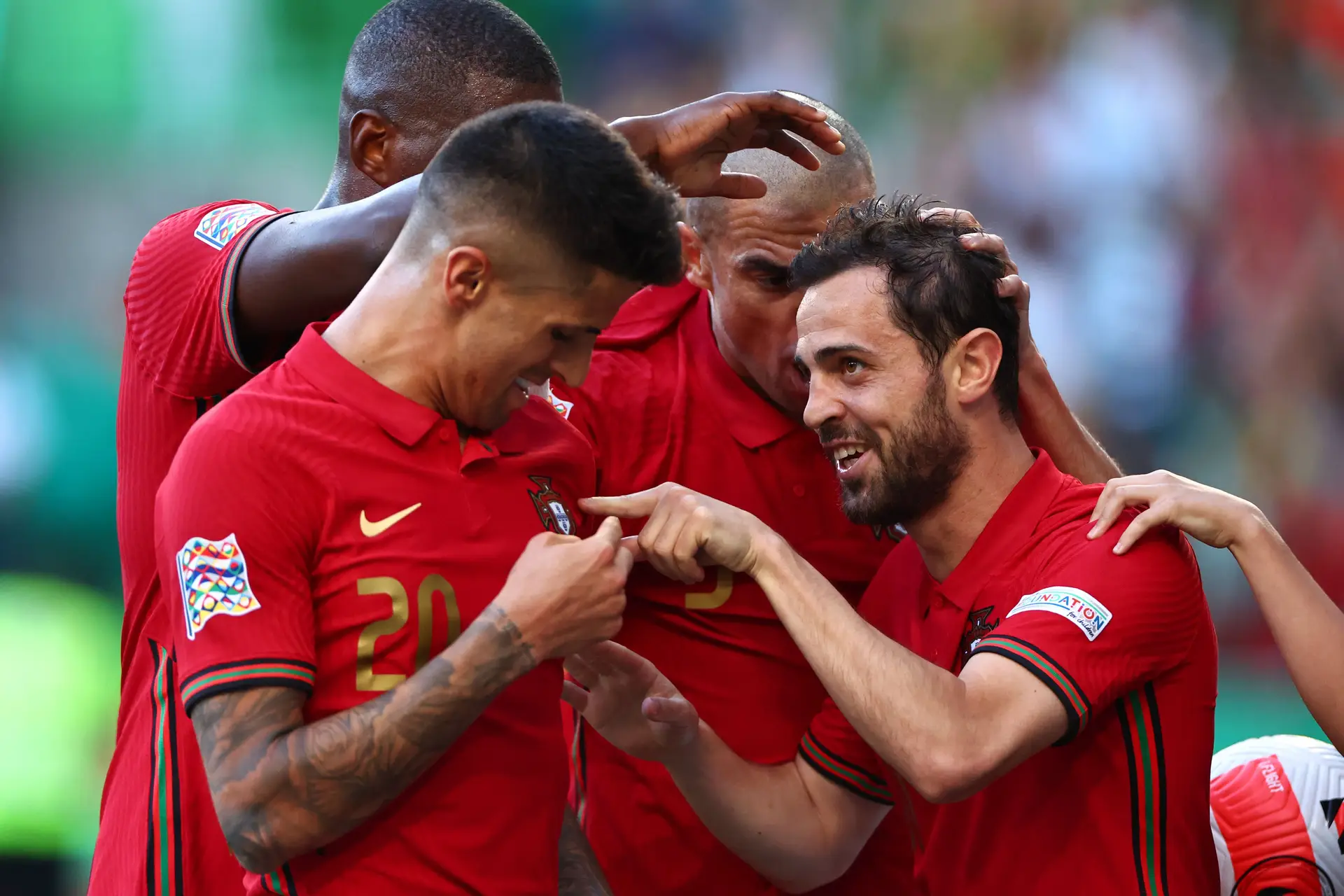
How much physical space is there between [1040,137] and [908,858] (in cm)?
403

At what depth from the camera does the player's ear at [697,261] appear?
2711mm

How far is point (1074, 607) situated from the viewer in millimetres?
2051

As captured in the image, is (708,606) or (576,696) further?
(708,606)

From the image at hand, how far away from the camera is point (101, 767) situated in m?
4.66

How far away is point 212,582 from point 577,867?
70 cm

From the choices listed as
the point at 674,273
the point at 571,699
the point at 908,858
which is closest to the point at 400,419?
the point at 674,273

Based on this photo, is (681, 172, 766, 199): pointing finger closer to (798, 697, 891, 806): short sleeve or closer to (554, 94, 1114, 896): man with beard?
(554, 94, 1114, 896): man with beard

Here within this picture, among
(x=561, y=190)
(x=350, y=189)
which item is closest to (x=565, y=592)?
(x=561, y=190)

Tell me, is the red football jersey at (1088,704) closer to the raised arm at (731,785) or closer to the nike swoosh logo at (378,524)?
the raised arm at (731,785)

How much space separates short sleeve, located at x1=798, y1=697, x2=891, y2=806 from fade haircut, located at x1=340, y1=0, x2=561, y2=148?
1.17 m

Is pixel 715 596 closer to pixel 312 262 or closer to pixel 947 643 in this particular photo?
pixel 947 643

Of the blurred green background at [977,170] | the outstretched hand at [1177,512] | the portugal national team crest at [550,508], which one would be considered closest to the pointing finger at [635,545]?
the portugal national team crest at [550,508]

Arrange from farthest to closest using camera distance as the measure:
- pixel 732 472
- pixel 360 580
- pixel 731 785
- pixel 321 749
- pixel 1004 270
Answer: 1. pixel 732 472
2. pixel 1004 270
3. pixel 731 785
4. pixel 360 580
5. pixel 321 749

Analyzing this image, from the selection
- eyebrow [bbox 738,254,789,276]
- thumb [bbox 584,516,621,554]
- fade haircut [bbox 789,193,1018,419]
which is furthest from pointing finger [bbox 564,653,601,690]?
eyebrow [bbox 738,254,789,276]
